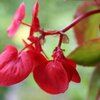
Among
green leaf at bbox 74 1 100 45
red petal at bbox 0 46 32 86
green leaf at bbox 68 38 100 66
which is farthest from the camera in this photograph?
green leaf at bbox 74 1 100 45

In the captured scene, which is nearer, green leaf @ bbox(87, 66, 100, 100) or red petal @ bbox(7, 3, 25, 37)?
red petal @ bbox(7, 3, 25, 37)

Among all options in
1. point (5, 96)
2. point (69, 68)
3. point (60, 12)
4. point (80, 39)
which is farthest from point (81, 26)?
point (5, 96)

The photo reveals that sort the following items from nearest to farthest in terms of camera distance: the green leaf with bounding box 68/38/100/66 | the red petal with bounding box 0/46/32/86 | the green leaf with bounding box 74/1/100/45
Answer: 1. the red petal with bounding box 0/46/32/86
2. the green leaf with bounding box 68/38/100/66
3. the green leaf with bounding box 74/1/100/45

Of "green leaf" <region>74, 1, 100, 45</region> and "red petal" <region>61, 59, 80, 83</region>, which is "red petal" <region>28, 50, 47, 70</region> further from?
"green leaf" <region>74, 1, 100, 45</region>

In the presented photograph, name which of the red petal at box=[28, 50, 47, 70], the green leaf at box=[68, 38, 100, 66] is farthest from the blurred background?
the red petal at box=[28, 50, 47, 70]

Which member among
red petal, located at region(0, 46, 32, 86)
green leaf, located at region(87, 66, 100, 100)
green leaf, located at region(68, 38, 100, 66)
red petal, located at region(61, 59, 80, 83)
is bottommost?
green leaf, located at region(87, 66, 100, 100)

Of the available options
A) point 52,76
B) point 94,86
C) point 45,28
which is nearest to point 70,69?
point 52,76

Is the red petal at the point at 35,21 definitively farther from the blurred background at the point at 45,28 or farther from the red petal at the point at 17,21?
the blurred background at the point at 45,28

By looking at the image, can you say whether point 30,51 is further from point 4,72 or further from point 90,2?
point 90,2

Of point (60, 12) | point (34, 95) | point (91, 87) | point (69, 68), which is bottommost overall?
point (34, 95)
